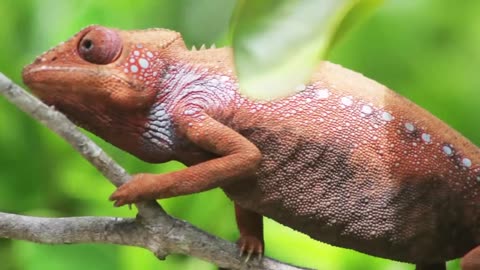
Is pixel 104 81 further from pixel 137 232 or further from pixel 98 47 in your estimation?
pixel 137 232

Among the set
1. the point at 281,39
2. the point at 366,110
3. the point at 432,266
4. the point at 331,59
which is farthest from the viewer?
the point at 331,59

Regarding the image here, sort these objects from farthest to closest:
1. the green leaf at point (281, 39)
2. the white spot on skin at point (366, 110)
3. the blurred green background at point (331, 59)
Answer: the blurred green background at point (331, 59)
the white spot on skin at point (366, 110)
the green leaf at point (281, 39)

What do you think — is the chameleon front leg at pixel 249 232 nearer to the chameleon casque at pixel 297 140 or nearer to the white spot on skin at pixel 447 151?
the chameleon casque at pixel 297 140

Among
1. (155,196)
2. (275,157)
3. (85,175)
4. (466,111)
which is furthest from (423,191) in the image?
(85,175)

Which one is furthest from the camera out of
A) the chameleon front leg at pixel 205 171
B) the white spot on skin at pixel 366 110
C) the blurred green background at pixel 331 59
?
the blurred green background at pixel 331 59

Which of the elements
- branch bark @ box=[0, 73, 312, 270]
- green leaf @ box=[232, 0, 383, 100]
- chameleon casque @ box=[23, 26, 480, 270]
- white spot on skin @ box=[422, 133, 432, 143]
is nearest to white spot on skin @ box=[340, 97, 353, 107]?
chameleon casque @ box=[23, 26, 480, 270]

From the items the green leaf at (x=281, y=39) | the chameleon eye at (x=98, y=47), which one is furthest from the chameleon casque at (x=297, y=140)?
the green leaf at (x=281, y=39)

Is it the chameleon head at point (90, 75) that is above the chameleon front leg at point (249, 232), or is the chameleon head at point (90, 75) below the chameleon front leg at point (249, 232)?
above

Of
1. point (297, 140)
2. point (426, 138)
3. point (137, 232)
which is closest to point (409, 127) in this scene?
point (426, 138)
